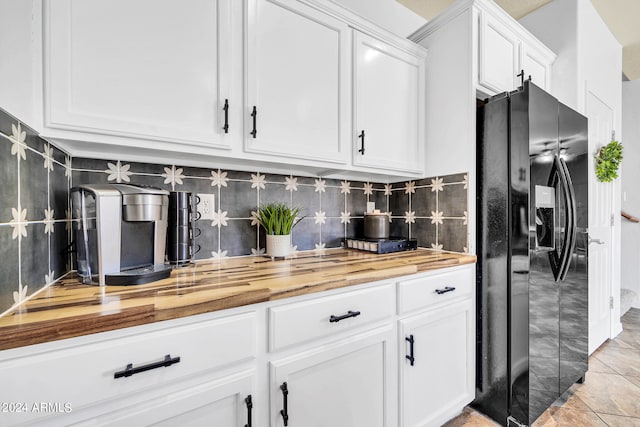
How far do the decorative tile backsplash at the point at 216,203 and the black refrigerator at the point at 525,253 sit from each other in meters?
0.19

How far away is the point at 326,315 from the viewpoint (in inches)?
40.3

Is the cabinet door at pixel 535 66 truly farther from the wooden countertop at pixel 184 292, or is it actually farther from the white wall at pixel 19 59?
the white wall at pixel 19 59

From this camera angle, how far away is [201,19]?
110 centimetres

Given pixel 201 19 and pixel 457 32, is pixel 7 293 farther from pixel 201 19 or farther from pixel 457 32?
pixel 457 32

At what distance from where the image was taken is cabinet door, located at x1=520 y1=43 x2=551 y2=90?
189 centimetres

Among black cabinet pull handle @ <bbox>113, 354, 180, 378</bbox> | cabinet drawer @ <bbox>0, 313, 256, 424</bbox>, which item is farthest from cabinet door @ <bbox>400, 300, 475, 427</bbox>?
black cabinet pull handle @ <bbox>113, 354, 180, 378</bbox>

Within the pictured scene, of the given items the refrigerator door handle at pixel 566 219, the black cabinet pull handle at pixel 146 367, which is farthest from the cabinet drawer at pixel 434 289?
the black cabinet pull handle at pixel 146 367

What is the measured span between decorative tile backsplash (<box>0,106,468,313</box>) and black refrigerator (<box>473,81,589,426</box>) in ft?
0.64

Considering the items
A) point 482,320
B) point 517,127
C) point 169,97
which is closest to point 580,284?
point 482,320

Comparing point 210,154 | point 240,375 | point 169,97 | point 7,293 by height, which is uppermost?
point 169,97

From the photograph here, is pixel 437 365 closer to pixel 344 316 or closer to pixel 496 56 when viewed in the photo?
pixel 344 316

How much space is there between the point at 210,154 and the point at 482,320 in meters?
1.69

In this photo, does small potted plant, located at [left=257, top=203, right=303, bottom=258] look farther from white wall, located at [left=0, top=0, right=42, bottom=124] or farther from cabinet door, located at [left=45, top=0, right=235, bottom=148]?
white wall, located at [left=0, top=0, right=42, bottom=124]

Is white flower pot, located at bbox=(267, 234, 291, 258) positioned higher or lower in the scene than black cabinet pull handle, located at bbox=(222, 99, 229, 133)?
lower
